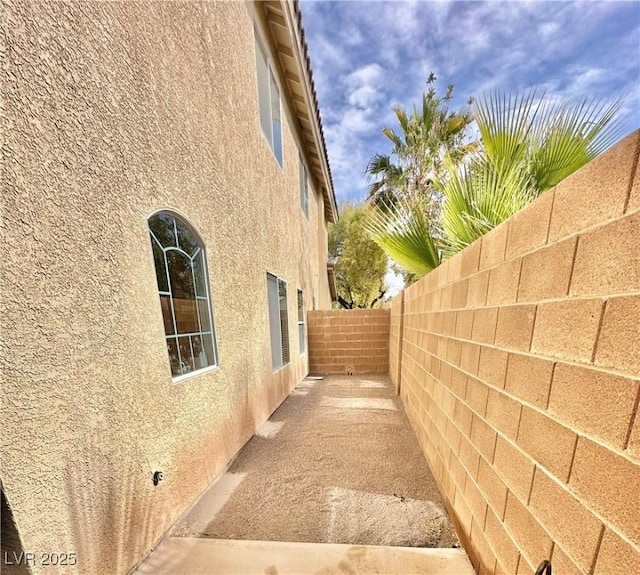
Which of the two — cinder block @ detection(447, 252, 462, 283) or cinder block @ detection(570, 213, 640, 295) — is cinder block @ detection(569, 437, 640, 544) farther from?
cinder block @ detection(447, 252, 462, 283)

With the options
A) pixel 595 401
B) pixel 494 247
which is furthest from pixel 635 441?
pixel 494 247

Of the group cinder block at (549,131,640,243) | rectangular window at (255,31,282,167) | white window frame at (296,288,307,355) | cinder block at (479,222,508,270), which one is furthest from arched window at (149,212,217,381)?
white window frame at (296,288,307,355)

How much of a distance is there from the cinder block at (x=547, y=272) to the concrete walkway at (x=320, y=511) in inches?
71.5

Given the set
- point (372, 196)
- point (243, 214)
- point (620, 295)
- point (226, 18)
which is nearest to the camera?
point (620, 295)

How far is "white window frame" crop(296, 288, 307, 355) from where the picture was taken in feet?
24.7

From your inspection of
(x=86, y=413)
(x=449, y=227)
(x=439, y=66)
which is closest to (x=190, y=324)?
(x=86, y=413)

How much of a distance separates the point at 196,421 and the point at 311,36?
8.04 meters

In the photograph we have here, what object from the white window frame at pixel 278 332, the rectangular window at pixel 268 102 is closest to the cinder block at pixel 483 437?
the white window frame at pixel 278 332

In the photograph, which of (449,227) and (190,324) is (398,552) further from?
(449,227)

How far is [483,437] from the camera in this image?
1686mm

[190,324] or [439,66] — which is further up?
[439,66]

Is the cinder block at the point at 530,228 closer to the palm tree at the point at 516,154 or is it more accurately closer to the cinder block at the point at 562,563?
the palm tree at the point at 516,154

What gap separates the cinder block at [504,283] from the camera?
1.46 meters

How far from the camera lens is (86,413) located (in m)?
1.49
